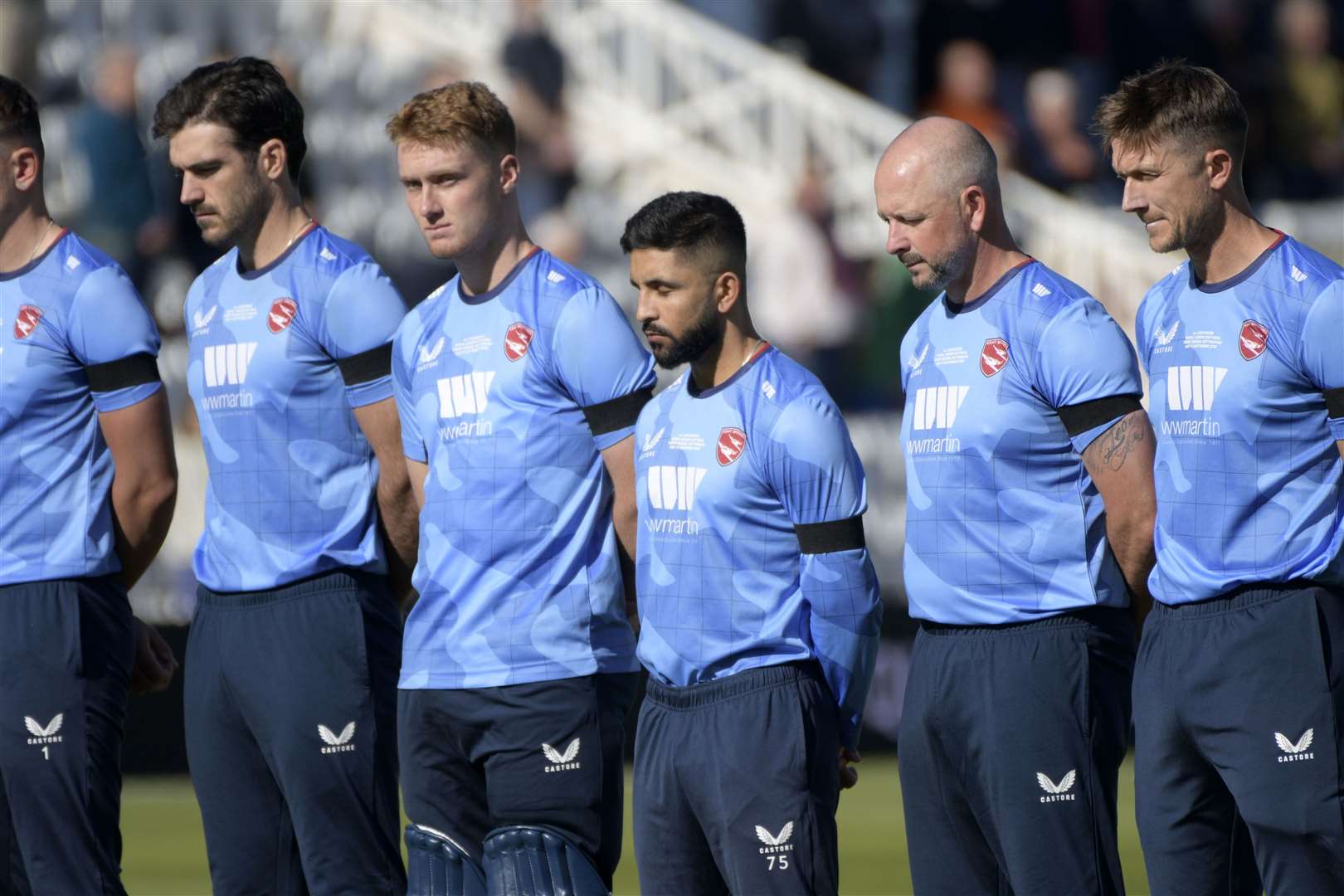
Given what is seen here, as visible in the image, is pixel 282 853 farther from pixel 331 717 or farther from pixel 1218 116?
pixel 1218 116

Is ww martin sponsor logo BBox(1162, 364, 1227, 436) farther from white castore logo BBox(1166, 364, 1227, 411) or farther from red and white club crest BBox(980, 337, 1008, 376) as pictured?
red and white club crest BBox(980, 337, 1008, 376)

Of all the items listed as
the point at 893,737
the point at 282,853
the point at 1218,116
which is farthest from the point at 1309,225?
the point at 282,853

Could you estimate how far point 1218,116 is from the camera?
461 cm

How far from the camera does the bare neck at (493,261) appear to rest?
513 centimetres

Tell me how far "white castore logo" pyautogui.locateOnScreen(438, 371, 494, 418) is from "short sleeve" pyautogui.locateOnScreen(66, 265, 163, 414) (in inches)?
33.2

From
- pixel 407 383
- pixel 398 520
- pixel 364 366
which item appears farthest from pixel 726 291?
pixel 398 520

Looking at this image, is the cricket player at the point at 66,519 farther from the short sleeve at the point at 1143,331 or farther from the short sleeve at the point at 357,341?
the short sleeve at the point at 1143,331

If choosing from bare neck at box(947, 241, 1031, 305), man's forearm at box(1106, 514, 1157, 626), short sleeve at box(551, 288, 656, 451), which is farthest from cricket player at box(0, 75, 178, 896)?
man's forearm at box(1106, 514, 1157, 626)

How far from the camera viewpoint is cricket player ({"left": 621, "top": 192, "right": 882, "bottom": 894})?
4672 mm

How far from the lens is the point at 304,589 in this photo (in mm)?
5215

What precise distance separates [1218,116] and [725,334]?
1252 mm

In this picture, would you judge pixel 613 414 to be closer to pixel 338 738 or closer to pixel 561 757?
pixel 561 757

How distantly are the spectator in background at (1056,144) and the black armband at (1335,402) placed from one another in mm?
8782

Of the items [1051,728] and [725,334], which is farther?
[725,334]
